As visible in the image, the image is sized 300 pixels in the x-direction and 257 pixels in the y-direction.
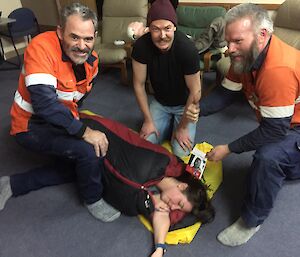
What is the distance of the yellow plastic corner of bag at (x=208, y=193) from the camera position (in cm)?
159

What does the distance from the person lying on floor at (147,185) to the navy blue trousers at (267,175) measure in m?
0.24

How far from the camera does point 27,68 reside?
1513mm

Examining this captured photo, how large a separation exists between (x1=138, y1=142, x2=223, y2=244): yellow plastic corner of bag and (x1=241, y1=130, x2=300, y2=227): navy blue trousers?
0.96 ft

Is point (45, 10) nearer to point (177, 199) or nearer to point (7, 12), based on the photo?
point (7, 12)

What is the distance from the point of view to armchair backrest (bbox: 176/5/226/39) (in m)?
3.37

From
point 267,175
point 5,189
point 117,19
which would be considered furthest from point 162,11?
point 117,19

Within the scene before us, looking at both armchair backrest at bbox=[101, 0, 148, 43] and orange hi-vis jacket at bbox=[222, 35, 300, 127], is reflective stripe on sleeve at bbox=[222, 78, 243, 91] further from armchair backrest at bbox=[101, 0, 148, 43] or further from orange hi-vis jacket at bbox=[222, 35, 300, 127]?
Result: armchair backrest at bbox=[101, 0, 148, 43]

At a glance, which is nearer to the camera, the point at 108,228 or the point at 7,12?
the point at 108,228

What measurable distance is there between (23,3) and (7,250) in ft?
15.4

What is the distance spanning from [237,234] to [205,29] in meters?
2.49

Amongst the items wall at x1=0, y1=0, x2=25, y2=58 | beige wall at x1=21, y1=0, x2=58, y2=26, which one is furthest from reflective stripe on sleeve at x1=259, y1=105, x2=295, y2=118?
beige wall at x1=21, y1=0, x2=58, y2=26

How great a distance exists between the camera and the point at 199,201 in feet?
5.30

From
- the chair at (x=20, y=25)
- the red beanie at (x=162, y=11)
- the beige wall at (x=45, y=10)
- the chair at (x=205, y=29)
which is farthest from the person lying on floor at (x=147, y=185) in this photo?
the beige wall at (x=45, y=10)

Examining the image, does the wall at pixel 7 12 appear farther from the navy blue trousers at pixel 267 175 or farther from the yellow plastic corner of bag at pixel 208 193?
the navy blue trousers at pixel 267 175
